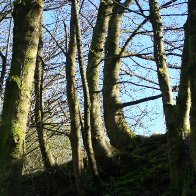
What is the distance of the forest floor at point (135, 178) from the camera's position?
572 cm

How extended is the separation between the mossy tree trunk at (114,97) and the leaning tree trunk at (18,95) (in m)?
2.87

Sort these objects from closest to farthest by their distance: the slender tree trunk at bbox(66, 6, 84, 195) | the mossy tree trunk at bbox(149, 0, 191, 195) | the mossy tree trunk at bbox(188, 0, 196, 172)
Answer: the mossy tree trunk at bbox(188, 0, 196, 172) < the mossy tree trunk at bbox(149, 0, 191, 195) < the slender tree trunk at bbox(66, 6, 84, 195)

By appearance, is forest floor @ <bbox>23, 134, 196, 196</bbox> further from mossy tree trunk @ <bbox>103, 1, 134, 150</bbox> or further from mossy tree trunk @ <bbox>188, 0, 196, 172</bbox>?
mossy tree trunk @ <bbox>188, 0, 196, 172</bbox>

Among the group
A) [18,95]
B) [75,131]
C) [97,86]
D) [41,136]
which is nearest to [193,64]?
[18,95]

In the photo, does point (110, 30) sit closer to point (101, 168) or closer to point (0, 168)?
point (101, 168)

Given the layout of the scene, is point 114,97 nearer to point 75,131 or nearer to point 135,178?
point 135,178

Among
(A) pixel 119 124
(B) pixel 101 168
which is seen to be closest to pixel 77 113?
(B) pixel 101 168

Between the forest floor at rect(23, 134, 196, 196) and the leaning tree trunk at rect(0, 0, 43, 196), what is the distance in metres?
1.79

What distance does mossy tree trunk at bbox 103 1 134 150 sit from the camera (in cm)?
773

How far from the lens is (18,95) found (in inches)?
175

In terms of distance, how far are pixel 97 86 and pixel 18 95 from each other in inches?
117

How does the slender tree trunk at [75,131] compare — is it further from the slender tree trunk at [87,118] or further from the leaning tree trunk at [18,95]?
the leaning tree trunk at [18,95]

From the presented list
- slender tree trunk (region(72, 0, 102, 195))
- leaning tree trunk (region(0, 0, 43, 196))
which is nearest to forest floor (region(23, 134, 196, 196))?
slender tree trunk (region(72, 0, 102, 195))

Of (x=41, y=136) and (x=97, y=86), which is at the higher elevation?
(x=97, y=86)
